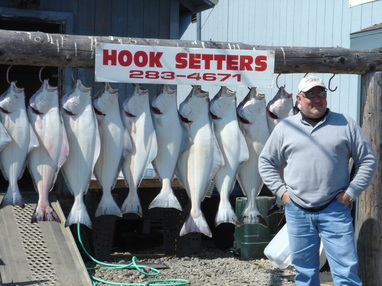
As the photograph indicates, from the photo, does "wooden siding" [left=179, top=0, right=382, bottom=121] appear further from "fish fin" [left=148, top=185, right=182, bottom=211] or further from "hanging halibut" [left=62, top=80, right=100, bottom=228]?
"hanging halibut" [left=62, top=80, right=100, bottom=228]

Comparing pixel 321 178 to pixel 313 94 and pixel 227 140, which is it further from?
pixel 227 140

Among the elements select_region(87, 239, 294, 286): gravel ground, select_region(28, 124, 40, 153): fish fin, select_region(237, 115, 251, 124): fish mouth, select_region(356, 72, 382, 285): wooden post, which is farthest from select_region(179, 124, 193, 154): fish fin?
select_region(87, 239, 294, 286): gravel ground

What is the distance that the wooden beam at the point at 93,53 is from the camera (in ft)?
13.8

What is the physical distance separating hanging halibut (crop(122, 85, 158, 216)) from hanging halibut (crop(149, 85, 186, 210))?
6cm

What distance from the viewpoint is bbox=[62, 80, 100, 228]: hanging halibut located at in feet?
14.3

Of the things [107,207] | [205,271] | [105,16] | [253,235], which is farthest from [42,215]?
[105,16]

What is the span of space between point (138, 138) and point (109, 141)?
Result: 19cm

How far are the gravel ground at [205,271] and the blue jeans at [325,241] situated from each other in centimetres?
260

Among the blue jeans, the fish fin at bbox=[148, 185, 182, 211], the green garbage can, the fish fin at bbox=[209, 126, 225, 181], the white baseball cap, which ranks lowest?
the green garbage can

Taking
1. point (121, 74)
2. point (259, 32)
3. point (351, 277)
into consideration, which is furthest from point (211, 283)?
point (259, 32)

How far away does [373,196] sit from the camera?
16.4ft

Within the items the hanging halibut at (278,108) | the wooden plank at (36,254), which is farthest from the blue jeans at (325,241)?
the wooden plank at (36,254)

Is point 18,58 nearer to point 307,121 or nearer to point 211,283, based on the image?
point 307,121

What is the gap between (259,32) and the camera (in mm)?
10344
